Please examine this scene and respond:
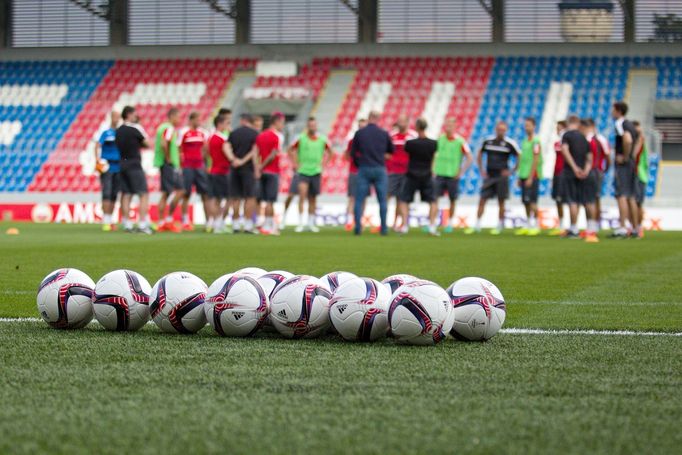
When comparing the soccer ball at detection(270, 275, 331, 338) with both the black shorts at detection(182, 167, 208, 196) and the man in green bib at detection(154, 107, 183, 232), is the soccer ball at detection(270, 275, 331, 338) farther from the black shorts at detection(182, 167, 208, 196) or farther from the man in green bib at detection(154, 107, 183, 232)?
the black shorts at detection(182, 167, 208, 196)

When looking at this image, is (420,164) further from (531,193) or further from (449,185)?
(531,193)

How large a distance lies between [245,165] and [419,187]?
328 centimetres

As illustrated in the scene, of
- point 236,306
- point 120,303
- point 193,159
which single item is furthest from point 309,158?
point 236,306

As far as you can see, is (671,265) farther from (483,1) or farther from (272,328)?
(483,1)

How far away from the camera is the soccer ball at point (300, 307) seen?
5.59 metres

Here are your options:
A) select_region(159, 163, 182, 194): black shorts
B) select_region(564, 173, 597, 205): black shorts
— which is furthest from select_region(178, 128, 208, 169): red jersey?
select_region(564, 173, 597, 205): black shorts

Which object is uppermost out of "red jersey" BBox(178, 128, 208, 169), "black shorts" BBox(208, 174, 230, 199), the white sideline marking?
"red jersey" BBox(178, 128, 208, 169)

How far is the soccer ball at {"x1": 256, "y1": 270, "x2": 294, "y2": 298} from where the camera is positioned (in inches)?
Answer: 229


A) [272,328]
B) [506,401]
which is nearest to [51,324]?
[272,328]

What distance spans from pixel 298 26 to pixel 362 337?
34.3m

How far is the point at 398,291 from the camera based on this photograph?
547 cm

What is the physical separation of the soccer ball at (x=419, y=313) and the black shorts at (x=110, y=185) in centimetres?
1482

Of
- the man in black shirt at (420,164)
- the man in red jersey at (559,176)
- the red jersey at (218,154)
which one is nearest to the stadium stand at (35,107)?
the red jersey at (218,154)

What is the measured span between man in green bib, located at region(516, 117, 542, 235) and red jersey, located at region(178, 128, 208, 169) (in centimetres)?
654
